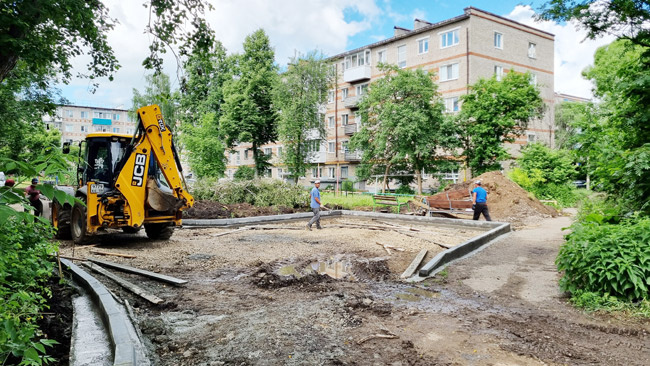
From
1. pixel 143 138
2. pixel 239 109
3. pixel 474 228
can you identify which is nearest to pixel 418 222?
pixel 474 228

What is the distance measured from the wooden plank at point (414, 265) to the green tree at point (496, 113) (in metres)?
18.3

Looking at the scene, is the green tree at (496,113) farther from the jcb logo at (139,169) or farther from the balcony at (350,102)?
the jcb logo at (139,169)

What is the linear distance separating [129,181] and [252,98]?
2625 centimetres

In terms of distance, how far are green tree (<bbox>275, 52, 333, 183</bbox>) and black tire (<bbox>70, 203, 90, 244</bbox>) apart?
21.8 meters

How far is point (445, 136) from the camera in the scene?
28.0 meters

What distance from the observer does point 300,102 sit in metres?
32.1

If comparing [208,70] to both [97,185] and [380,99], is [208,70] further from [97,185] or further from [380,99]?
[380,99]

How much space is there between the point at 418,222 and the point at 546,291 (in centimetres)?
1001

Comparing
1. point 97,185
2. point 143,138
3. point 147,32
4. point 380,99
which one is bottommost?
point 97,185

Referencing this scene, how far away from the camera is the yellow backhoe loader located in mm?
10383

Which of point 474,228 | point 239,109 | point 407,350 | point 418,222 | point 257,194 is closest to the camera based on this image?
point 407,350

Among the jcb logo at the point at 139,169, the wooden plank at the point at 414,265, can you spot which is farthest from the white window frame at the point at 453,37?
the jcb logo at the point at 139,169

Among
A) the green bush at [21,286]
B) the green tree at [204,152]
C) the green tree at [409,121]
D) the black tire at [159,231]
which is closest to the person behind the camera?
the green bush at [21,286]

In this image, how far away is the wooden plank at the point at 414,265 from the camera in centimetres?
849
